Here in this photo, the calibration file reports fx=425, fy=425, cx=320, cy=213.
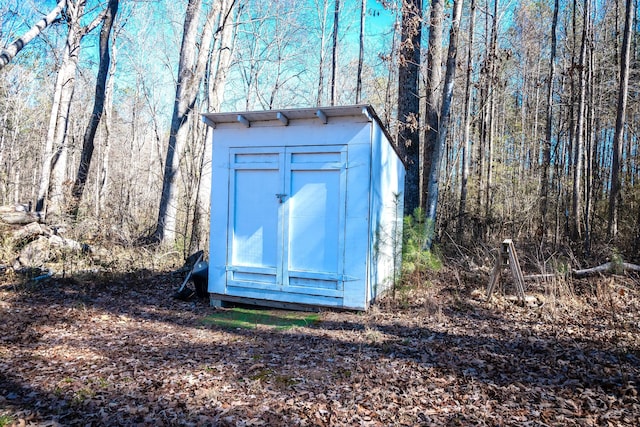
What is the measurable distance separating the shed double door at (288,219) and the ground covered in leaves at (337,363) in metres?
0.72

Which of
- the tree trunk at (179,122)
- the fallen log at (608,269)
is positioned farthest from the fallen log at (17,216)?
the fallen log at (608,269)

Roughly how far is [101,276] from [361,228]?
206 inches

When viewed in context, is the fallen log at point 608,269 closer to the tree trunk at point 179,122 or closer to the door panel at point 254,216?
the door panel at point 254,216

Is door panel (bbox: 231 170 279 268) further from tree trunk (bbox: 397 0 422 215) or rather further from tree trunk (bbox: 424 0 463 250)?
tree trunk (bbox: 397 0 422 215)

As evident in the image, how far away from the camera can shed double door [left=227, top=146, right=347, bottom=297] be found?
5.93 meters

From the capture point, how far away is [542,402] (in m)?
3.45

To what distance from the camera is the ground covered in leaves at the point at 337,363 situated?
328 cm

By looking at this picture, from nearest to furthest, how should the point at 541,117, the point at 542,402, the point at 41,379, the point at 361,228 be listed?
the point at 542,402
the point at 41,379
the point at 361,228
the point at 541,117

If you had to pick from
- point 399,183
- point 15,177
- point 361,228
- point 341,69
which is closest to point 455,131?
point 341,69

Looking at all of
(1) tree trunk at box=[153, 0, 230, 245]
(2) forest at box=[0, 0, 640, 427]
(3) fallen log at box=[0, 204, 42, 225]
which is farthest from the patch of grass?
(3) fallen log at box=[0, 204, 42, 225]

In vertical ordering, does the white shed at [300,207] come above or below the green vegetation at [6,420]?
above

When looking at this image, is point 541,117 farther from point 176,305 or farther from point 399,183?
point 176,305

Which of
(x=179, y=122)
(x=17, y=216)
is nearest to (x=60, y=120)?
(x=17, y=216)

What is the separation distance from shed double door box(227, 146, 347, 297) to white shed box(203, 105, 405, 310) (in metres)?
0.01
